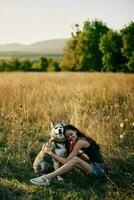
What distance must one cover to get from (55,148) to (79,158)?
369mm

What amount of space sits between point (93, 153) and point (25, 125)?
7.26ft

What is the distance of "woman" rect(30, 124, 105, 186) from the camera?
20.1 feet

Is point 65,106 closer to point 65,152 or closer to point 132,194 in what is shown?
point 65,152

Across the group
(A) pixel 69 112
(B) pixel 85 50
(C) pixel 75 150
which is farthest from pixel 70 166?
(B) pixel 85 50

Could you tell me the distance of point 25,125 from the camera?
321 inches

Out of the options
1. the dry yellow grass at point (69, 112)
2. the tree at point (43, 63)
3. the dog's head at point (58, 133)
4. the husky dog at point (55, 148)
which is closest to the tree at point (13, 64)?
the tree at point (43, 63)

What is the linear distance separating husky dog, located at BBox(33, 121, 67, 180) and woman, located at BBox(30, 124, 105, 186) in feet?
0.26

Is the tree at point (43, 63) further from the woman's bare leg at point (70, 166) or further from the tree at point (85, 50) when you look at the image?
the woman's bare leg at point (70, 166)

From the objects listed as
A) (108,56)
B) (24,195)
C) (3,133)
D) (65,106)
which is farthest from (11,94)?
(108,56)

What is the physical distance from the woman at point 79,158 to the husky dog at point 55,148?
0.26ft

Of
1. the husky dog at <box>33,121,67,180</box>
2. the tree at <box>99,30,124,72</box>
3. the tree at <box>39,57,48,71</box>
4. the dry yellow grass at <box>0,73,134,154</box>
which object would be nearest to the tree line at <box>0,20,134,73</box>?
the tree at <box>99,30,124,72</box>

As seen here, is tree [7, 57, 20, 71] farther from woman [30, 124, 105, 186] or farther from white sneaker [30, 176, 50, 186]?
white sneaker [30, 176, 50, 186]

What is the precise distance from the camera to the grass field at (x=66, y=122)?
578 cm

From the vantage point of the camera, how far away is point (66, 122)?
834 cm
